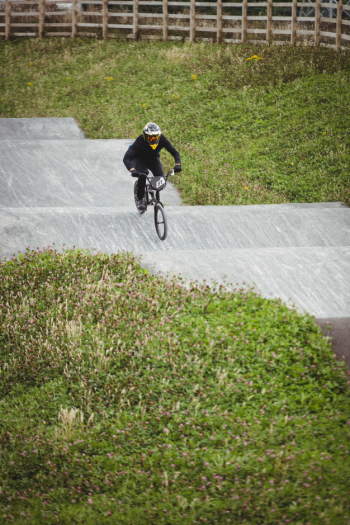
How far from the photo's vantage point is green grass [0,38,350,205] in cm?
1449

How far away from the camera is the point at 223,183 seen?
14.2 meters

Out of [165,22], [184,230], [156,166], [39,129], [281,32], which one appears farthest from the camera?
[165,22]

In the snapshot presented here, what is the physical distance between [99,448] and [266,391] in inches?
72.4

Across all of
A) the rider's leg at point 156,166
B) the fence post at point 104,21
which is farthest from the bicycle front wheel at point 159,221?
the fence post at point 104,21

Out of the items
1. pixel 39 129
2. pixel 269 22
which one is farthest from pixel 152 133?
pixel 269 22

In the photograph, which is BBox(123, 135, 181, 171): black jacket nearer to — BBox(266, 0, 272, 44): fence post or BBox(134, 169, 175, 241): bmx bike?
BBox(134, 169, 175, 241): bmx bike

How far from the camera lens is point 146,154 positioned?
10203 millimetres

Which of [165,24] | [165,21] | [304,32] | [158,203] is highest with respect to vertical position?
[165,21]

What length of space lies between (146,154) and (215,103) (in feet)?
34.2

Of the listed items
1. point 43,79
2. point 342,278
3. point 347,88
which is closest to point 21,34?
point 43,79

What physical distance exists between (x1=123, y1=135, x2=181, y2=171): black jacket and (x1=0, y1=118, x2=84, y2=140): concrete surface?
30.9 feet

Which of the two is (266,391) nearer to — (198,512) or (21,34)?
(198,512)

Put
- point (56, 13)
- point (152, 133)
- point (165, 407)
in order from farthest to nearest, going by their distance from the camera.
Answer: point (56, 13), point (152, 133), point (165, 407)

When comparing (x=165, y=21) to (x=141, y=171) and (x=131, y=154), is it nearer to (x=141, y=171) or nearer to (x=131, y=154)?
(x=141, y=171)
